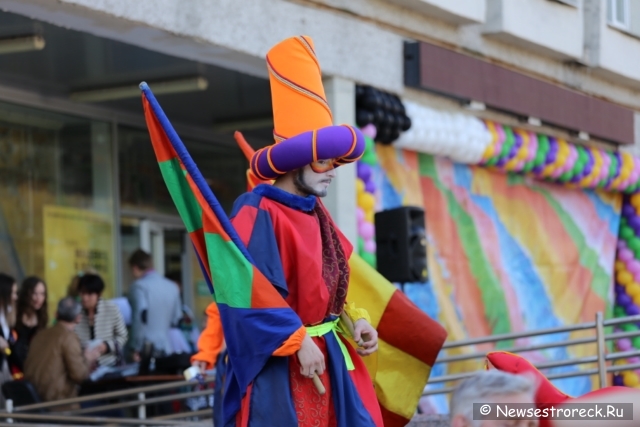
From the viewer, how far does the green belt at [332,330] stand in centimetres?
430

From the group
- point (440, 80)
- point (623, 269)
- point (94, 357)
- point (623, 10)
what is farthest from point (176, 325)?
point (623, 10)

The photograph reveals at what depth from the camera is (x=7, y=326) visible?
8.52 metres

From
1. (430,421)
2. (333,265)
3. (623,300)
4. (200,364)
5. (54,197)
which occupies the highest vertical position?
(54,197)

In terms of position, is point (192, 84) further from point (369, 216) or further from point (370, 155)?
point (369, 216)

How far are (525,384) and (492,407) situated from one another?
143 mm

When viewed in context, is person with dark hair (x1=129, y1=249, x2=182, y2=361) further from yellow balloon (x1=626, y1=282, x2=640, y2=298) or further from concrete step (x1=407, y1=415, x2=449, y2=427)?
yellow balloon (x1=626, y1=282, x2=640, y2=298)

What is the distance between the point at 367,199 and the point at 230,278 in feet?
18.8

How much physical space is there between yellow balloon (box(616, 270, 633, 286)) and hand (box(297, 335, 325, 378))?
10.2 m

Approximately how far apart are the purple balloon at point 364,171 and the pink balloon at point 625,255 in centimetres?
513

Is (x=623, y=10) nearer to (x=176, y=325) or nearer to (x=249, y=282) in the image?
(x=176, y=325)

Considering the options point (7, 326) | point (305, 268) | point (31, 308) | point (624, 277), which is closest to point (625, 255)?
point (624, 277)

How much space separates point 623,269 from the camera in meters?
13.8

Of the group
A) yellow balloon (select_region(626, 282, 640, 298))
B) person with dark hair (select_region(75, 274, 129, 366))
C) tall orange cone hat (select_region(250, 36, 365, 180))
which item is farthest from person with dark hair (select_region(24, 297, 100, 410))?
yellow balloon (select_region(626, 282, 640, 298))

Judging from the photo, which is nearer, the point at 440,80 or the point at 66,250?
the point at 440,80
